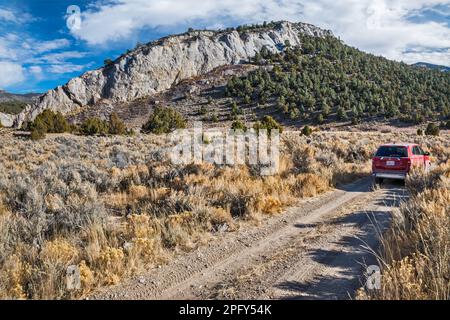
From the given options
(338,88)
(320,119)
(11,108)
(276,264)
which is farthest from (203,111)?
(11,108)

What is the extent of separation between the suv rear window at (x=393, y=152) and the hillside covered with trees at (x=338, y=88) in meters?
61.0

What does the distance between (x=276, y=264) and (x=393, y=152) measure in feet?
30.5

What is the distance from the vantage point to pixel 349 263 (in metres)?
5.23

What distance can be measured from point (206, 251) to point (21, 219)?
13.8ft

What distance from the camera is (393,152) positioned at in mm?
12445

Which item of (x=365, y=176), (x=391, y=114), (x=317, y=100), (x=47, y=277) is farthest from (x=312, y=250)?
(x=317, y=100)

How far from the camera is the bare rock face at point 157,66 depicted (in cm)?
10438

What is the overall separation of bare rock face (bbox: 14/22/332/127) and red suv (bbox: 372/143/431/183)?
3972 inches

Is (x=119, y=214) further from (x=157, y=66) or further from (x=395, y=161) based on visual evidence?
(x=157, y=66)

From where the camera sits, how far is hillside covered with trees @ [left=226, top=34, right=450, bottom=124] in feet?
242

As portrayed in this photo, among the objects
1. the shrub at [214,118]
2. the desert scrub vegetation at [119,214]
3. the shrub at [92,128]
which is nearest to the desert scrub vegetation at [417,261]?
the desert scrub vegetation at [119,214]

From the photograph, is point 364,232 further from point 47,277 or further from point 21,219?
point 21,219

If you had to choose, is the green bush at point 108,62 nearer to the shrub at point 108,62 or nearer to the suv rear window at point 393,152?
the shrub at point 108,62

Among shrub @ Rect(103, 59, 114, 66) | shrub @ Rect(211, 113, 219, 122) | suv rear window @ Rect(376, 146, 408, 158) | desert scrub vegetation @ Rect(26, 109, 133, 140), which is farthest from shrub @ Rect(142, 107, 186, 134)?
shrub @ Rect(103, 59, 114, 66)
